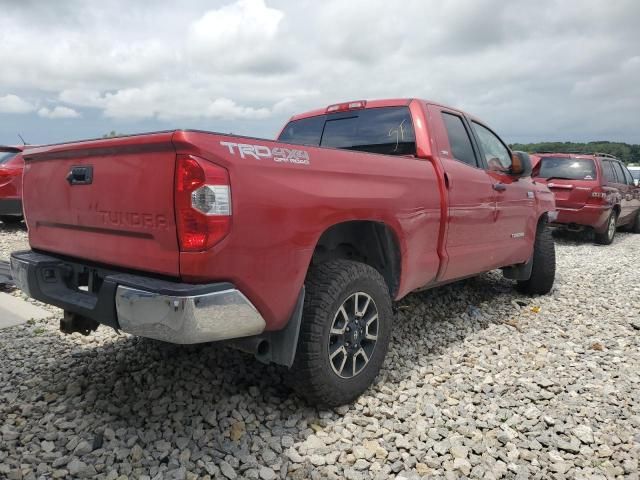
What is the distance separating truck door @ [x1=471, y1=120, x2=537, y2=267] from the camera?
14.1 feet

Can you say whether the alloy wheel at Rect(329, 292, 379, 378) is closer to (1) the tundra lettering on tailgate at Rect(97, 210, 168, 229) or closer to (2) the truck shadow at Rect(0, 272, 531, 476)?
(2) the truck shadow at Rect(0, 272, 531, 476)

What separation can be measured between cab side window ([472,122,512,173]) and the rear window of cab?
37.9 inches

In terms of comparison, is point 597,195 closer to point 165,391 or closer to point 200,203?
point 165,391

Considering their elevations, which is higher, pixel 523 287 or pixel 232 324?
pixel 232 324

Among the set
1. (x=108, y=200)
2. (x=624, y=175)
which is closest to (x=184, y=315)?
(x=108, y=200)

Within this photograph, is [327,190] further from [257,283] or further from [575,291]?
[575,291]

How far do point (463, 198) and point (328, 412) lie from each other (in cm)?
187

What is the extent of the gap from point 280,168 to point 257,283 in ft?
1.76

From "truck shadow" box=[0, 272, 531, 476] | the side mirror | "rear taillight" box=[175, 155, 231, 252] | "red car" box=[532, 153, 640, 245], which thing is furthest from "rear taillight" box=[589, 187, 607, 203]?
"rear taillight" box=[175, 155, 231, 252]

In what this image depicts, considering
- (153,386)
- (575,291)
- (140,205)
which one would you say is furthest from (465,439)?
(575,291)

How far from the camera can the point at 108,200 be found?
92.7 inches

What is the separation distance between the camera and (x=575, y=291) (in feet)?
18.7

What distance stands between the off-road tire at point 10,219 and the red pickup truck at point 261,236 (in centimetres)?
753

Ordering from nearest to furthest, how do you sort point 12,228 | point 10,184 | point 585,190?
point 10,184 → point 585,190 → point 12,228
